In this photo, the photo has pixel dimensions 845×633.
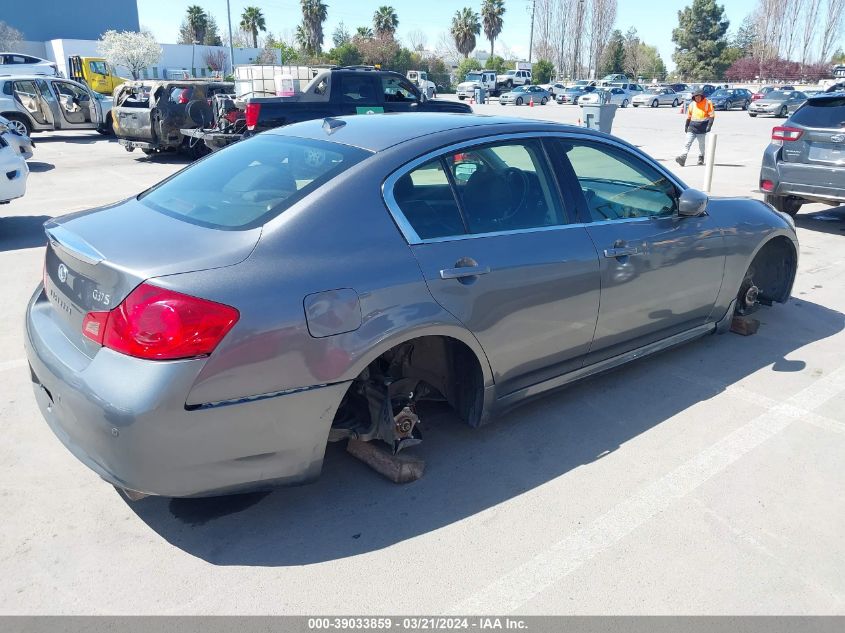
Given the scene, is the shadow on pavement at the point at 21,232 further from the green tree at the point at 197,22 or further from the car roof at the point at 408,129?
the green tree at the point at 197,22

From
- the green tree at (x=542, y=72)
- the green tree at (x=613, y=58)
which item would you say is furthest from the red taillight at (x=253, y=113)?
the green tree at (x=613, y=58)

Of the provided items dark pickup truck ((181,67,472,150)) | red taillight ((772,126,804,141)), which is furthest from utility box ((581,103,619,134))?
red taillight ((772,126,804,141))

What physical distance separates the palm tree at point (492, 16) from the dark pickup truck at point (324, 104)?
254 feet

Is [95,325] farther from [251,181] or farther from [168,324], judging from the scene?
[251,181]

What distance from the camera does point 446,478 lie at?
133 inches

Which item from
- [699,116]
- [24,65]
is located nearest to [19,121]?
[24,65]

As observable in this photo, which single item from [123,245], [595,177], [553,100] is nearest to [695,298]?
[595,177]

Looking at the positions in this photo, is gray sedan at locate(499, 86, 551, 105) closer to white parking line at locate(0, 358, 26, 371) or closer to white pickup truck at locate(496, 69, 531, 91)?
white pickup truck at locate(496, 69, 531, 91)

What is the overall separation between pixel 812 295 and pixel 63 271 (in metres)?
6.14

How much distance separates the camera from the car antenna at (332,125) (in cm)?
358

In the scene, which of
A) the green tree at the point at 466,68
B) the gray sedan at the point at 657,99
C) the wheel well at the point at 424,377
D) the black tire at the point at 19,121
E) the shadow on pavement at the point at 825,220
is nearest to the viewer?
the wheel well at the point at 424,377

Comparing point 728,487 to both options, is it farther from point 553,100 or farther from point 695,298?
point 553,100

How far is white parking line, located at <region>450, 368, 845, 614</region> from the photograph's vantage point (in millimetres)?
2611

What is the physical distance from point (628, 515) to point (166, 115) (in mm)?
14552
